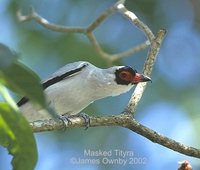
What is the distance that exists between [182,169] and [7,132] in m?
0.81

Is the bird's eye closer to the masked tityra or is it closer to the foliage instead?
the masked tityra

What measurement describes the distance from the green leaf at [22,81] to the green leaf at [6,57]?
19 millimetres

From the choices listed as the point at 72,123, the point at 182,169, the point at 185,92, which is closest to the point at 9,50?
the point at 182,169

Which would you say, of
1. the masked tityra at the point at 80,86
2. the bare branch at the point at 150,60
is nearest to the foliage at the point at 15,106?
the bare branch at the point at 150,60

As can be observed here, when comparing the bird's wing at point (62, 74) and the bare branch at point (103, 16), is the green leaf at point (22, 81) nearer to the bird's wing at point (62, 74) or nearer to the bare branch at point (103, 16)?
the bird's wing at point (62, 74)

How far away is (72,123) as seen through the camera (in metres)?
2.99

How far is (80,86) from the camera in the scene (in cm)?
404

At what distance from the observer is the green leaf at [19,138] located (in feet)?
3.29

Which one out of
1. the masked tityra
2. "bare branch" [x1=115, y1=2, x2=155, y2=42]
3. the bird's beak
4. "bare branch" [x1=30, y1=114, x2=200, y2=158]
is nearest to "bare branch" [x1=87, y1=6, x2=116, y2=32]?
"bare branch" [x1=115, y1=2, x2=155, y2=42]

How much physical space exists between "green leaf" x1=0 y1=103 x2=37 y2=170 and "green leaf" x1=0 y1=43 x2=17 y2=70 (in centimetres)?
11

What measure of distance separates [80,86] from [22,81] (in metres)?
3.10

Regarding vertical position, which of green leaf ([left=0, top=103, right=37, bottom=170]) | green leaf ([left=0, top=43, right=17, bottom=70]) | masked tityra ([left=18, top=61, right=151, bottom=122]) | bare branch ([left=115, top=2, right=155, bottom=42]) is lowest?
masked tityra ([left=18, top=61, right=151, bottom=122])

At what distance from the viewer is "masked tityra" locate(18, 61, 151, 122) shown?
3.96 meters

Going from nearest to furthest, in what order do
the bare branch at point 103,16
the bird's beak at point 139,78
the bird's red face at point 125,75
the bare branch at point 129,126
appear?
the bare branch at point 129,126 → the bird's beak at point 139,78 → the bird's red face at point 125,75 → the bare branch at point 103,16
